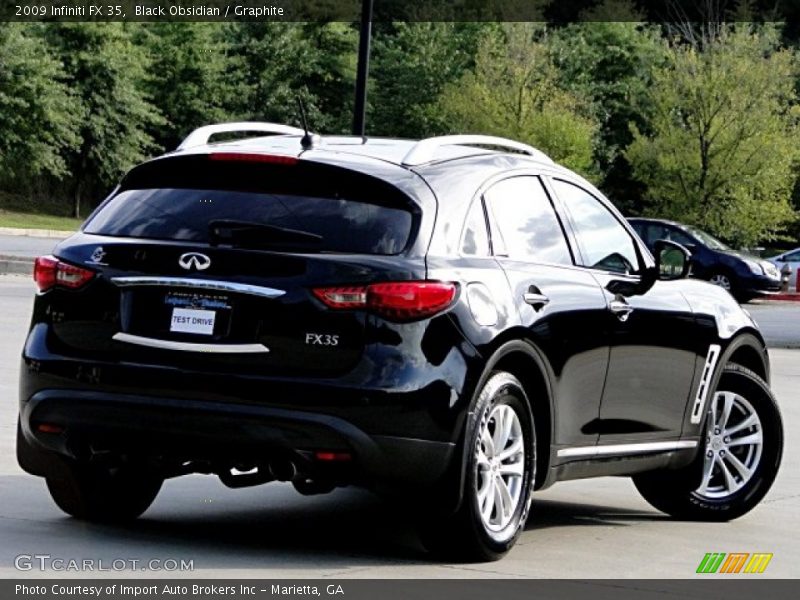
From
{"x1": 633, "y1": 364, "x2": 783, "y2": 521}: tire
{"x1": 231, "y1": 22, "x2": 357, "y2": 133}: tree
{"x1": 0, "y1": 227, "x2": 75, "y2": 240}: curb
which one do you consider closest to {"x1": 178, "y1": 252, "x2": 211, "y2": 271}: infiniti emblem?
{"x1": 633, "y1": 364, "x2": 783, "y2": 521}: tire

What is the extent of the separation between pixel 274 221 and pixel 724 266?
1267 inches

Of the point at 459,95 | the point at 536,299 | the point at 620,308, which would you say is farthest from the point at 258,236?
the point at 459,95

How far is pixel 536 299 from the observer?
24.7 feet

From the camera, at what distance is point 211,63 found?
3130 inches

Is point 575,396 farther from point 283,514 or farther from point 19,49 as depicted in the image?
point 19,49

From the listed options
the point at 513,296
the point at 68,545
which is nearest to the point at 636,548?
the point at 513,296

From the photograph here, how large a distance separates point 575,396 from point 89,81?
66617mm

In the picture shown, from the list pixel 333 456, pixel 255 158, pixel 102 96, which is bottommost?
pixel 102 96

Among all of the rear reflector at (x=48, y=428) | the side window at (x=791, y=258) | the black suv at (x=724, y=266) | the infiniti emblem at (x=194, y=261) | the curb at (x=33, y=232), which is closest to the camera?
the infiniti emblem at (x=194, y=261)

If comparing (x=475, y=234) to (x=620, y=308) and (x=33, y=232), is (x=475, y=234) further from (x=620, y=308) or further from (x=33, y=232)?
(x=33, y=232)

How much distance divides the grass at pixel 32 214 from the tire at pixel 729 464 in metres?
50.8

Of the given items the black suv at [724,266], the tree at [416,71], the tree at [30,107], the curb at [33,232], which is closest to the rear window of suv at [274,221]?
the black suv at [724,266]

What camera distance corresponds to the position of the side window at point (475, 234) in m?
7.33

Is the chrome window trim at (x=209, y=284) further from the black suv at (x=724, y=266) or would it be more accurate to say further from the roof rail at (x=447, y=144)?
the black suv at (x=724, y=266)
